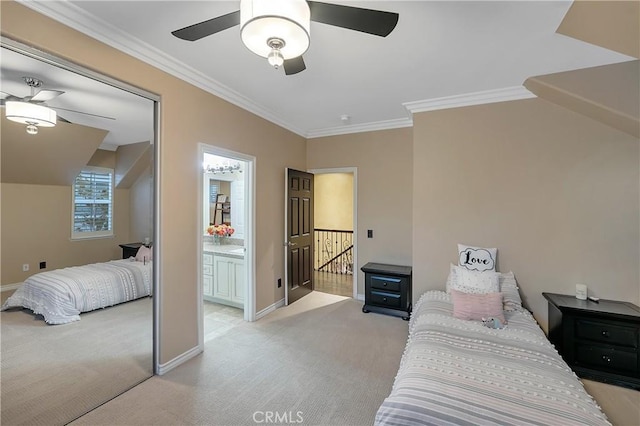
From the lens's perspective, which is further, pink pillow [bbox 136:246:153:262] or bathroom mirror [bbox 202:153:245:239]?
bathroom mirror [bbox 202:153:245:239]

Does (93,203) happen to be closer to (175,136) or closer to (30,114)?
(30,114)

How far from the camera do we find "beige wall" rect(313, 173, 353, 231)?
7.62m

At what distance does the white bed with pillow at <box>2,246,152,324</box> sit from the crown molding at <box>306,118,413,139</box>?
3.33 meters

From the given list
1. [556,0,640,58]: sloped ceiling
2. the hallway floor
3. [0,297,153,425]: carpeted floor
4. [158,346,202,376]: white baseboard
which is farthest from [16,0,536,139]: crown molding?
the hallway floor

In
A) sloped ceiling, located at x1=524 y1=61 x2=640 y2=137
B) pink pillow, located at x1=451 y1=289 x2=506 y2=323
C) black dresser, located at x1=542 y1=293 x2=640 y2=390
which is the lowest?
black dresser, located at x1=542 y1=293 x2=640 y2=390

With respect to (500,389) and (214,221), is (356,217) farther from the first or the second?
(500,389)

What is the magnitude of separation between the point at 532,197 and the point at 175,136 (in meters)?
3.72

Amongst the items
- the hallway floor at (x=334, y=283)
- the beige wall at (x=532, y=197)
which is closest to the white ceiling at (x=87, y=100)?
the beige wall at (x=532, y=197)

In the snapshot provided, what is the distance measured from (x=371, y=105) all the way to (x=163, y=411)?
373cm

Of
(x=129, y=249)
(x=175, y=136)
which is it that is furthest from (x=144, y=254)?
(x=175, y=136)

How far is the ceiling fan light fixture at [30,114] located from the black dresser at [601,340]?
4393 mm

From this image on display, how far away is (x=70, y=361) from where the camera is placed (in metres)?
2.10

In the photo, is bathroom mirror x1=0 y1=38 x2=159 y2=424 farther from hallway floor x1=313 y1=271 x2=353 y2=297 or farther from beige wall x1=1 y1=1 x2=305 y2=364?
hallway floor x1=313 y1=271 x2=353 y2=297

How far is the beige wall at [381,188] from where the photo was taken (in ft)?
14.2
